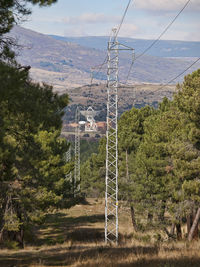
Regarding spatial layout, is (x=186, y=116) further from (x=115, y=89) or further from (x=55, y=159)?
(x=55, y=159)

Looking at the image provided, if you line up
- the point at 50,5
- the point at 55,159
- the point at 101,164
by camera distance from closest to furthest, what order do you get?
the point at 50,5, the point at 55,159, the point at 101,164

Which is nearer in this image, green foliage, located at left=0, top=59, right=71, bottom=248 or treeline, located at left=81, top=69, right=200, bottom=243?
green foliage, located at left=0, top=59, right=71, bottom=248

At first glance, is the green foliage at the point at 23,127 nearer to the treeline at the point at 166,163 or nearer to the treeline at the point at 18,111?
the treeline at the point at 18,111

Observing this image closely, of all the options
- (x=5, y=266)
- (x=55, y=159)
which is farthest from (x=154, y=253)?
(x=55, y=159)

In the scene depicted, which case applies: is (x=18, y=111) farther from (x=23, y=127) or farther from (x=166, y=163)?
(x=166, y=163)

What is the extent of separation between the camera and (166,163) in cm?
3212

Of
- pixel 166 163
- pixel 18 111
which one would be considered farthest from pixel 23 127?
pixel 166 163

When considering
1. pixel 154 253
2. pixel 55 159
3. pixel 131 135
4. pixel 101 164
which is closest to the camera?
pixel 154 253

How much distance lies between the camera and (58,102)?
1127 cm

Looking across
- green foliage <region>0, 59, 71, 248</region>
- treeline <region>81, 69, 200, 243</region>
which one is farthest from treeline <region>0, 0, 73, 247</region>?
treeline <region>81, 69, 200, 243</region>

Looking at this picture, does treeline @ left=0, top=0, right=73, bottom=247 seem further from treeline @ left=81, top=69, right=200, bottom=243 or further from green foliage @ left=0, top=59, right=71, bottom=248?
treeline @ left=81, top=69, right=200, bottom=243

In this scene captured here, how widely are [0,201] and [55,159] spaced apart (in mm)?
10214

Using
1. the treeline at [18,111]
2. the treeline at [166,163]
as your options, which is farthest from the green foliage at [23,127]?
the treeline at [166,163]

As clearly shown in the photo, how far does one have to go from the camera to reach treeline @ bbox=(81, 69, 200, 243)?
23766 mm
